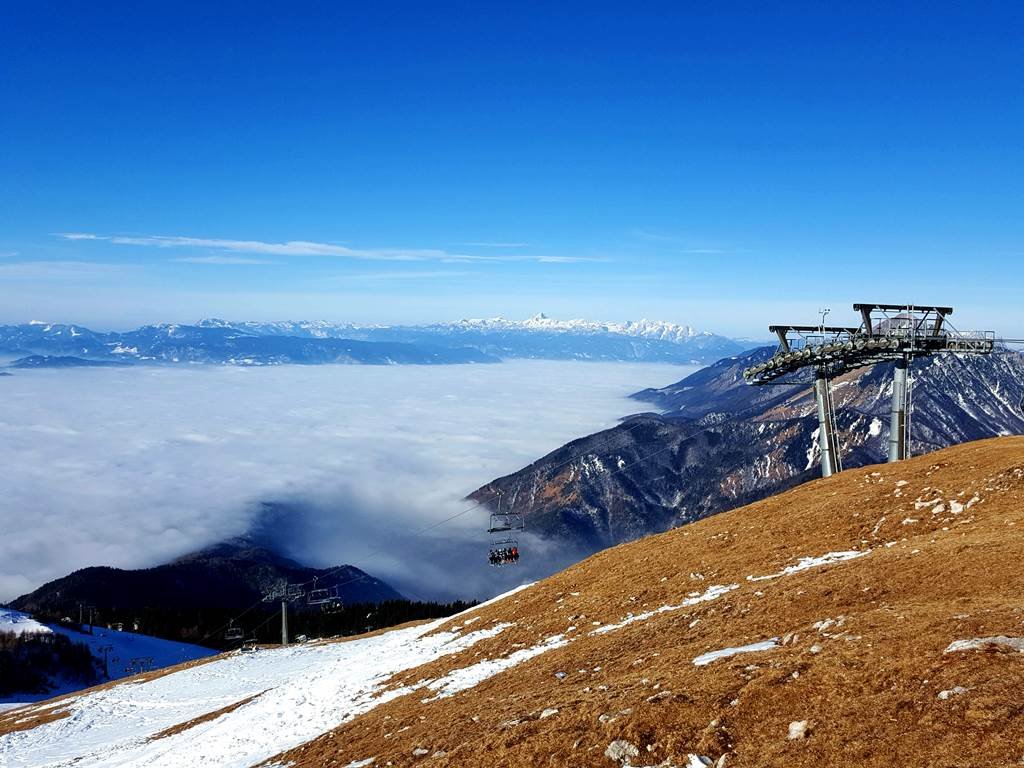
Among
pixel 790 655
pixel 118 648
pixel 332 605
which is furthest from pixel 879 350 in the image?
pixel 118 648

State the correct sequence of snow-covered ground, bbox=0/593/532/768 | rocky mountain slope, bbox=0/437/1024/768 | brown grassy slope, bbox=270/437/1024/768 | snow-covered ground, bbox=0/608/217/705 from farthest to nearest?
snow-covered ground, bbox=0/608/217/705, snow-covered ground, bbox=0/593/532/768, rocky mountain slope, bbox=0/437/1024/768, brown grassy slope, bbox=270/437/1024/768

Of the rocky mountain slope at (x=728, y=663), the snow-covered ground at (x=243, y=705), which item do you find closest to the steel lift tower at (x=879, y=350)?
the rocky mountain slope at (x=728, y=663)

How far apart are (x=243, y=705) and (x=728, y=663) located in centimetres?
2569

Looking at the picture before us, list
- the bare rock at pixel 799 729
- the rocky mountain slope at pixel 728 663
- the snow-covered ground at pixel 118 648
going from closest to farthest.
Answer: the bare rock at pixel 799 729 < the rocky mountain slope at pixel 728 663 < the snow-covered ground at pixel 118 648

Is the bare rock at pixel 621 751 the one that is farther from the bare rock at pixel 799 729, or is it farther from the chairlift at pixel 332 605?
the chairlift at pixel 332 605

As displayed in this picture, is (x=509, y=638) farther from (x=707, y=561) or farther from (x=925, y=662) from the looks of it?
(x=925, y=662)

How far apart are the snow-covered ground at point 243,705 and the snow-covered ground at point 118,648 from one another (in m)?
95.1

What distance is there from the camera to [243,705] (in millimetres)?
32250

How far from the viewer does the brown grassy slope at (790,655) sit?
1162 cm

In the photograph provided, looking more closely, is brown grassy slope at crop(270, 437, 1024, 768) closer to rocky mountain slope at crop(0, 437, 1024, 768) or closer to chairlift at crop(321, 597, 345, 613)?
rocky mountain slope at crop(0, 437, 1024, 768)

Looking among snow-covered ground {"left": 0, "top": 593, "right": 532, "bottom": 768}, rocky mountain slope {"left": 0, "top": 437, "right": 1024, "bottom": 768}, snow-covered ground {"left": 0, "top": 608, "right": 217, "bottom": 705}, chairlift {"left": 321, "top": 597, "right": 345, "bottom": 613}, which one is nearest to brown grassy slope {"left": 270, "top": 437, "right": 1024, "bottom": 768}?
rocky mountain slope {"left": 0, "top": 437, "right": 1024, "bottom": 768}

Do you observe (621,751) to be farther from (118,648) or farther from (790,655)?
(118,648)

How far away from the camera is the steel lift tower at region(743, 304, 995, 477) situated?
39812 mm

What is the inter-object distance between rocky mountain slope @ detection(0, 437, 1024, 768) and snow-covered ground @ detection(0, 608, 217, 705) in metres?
114
